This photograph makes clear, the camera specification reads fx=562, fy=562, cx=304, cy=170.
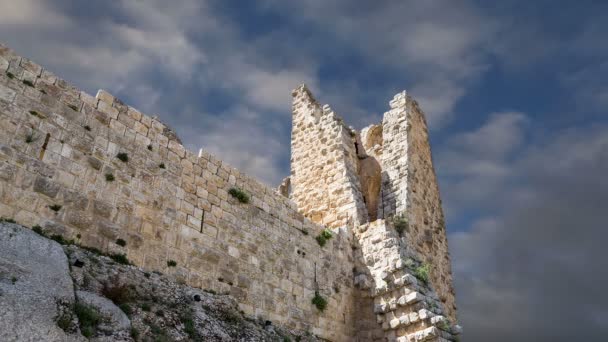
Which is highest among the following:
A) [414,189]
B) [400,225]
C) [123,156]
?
[414,189]

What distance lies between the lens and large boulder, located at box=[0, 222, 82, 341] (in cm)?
551

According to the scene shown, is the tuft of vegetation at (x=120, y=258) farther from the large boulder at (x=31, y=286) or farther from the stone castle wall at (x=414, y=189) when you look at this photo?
the stone castle wall at (x=414, y=189)

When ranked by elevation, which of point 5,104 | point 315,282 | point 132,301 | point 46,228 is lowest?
point 132,301

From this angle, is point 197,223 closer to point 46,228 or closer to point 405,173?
point 46,228

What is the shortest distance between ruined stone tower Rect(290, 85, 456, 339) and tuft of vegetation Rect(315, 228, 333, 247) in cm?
86

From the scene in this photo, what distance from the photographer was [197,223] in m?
9.74

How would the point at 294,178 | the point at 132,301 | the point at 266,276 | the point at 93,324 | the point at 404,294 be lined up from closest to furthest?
the point at 93,324, the point at 132,301, the point at 266,276, the point at 404,294, the point at 294,178

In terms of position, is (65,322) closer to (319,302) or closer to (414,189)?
(319,302)

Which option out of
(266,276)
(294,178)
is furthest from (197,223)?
(294,178)

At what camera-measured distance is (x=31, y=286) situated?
6.00m

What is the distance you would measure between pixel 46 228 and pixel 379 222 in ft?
24.1

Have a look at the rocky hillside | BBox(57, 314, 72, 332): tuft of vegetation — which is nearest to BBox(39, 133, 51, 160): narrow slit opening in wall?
the rocky hillside

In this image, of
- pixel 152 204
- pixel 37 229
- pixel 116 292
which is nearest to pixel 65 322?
pixel 116 292

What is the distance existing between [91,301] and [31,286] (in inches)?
30.4
